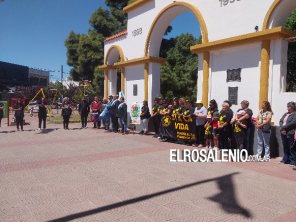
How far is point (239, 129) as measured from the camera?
8.36 metres

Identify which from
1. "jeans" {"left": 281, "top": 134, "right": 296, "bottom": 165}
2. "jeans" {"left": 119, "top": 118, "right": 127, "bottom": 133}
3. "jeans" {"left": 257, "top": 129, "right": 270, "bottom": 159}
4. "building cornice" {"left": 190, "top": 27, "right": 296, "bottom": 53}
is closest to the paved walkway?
"jeans" {"left": 281, "top": 134, "right": 296, "bottom": 165}

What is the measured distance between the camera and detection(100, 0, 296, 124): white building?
866 centimetres

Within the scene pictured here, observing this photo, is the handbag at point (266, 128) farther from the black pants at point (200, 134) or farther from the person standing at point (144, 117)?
the person standing at point (144, 117)

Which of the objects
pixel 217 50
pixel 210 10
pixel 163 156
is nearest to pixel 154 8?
pixel 210 10

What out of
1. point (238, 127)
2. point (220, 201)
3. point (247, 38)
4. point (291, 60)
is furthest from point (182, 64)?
point (220, 201)

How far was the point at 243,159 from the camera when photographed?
318 inches

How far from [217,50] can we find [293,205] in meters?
6.48

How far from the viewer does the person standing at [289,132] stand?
7305 millimetres

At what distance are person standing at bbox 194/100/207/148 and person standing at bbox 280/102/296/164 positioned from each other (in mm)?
2612

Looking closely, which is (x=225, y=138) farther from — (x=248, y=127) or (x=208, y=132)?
(x=248, y=127)

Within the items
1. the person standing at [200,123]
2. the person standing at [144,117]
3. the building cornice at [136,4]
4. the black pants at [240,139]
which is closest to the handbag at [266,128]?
the black pants at [240,139]

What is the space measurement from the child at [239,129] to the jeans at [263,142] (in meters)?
0.42

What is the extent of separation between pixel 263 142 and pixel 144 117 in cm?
570

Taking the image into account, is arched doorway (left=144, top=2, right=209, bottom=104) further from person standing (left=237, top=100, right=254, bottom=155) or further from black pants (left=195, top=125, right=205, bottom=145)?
person standing (left=237, top=100, right=254, bottom=155)
